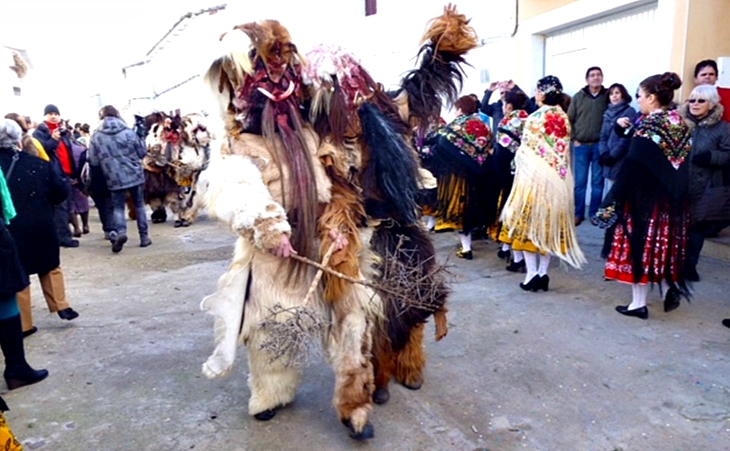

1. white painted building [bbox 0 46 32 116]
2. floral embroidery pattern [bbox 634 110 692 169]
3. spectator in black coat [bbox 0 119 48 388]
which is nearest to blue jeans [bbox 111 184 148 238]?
spectator in black coat [bbox 0 119 48 388]

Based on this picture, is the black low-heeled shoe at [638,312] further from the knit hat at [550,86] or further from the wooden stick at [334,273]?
the wooden stick at [334,273]

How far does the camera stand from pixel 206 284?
5.56m

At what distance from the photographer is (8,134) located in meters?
3.93

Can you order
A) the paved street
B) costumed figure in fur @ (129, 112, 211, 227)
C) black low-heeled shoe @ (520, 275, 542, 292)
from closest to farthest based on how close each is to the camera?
the paved street
black low-heeled shoe @ (520, 275, 542, 292)
costumed figure in fur @ (129, 112, 211, 227)

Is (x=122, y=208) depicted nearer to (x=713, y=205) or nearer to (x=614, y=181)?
(x=614, y=181)

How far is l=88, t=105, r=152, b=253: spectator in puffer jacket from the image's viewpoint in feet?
22.9

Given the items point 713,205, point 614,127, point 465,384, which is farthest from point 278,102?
point 614,127

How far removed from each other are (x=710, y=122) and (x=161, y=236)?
708 centimetres

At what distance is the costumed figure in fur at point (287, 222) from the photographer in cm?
251

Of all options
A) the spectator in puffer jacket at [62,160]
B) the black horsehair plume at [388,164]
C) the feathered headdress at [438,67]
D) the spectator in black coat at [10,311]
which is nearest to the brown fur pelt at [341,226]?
the black horsehair plume at [388,164]

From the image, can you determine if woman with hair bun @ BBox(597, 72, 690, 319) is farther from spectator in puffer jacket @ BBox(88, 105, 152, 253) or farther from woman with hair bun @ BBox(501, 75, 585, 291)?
spectator in puffer jacket @ BBox(88, 105, 152, 253)

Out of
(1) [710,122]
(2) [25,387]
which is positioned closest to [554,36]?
(1) [710,122]

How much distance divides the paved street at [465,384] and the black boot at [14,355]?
83mm

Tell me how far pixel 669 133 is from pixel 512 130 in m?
1.67
